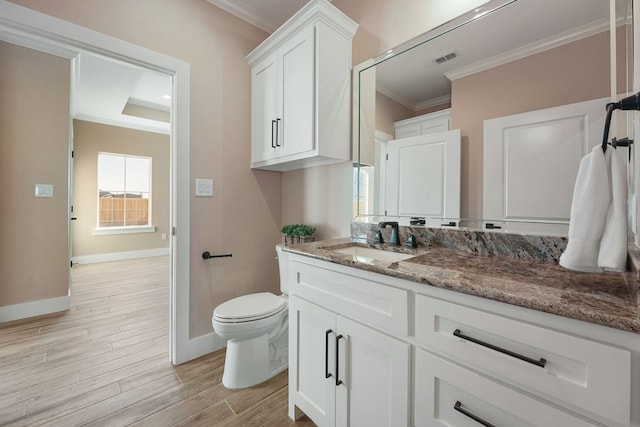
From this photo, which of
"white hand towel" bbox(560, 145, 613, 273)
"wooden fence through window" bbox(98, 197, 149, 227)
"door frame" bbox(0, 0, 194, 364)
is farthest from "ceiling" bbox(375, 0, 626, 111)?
"wooden fence through window" bbox(98, 197, 149, 227)

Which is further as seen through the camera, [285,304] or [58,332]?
[58,332]

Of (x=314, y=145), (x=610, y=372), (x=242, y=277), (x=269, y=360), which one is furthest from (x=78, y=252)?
(x=610, y=372)

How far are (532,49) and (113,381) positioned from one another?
9.35ft

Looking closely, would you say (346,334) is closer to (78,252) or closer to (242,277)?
(242,277)

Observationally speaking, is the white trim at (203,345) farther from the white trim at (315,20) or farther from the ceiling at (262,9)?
the ceiling at (262,9)

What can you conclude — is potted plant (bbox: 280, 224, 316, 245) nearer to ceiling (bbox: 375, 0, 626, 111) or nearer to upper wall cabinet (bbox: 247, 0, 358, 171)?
upper wall cabinet (bbox: 247, 0, 358, 171)

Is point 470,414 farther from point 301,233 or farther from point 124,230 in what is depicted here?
point 124,230

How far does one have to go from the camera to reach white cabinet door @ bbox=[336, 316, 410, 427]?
90 cm

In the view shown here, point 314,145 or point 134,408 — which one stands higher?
point 314,145

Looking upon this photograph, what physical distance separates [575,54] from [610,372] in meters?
1.13

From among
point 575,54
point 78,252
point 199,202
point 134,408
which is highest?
point 575,54

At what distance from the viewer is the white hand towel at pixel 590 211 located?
0.74 m

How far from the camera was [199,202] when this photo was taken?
1.95 meters

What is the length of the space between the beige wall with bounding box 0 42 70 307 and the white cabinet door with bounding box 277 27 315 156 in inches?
107
